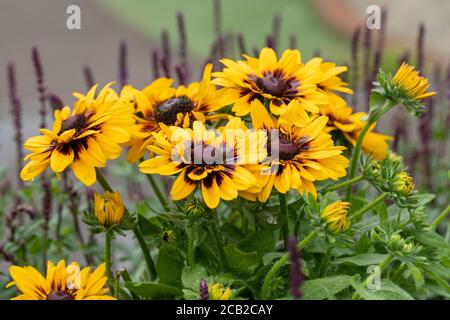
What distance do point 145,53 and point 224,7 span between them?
47 cm

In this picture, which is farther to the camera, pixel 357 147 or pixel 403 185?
pixel 357 147

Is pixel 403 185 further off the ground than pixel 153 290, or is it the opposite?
pixel 403 185

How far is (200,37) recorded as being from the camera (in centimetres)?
297

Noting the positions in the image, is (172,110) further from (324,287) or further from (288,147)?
(324,287)

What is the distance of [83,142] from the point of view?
2.38 ft

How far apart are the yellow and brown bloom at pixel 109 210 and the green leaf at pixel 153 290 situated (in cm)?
6

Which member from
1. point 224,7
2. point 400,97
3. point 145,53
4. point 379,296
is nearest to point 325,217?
point 379,296

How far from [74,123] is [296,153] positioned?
229 mm

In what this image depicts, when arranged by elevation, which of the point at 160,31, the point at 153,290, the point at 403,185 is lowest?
the point at 153,290

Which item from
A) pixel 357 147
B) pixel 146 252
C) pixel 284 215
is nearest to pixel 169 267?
pixel 146 252

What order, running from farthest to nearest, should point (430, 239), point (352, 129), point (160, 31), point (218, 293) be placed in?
point (160, 31) → point (352, 129) → point (430, 239) → point (218, 293)

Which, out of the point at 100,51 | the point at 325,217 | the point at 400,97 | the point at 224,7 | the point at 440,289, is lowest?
the point at 440,289

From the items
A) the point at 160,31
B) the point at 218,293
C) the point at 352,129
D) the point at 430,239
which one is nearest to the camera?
the point at 218,293

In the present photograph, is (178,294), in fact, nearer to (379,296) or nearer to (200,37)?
(379,296)
